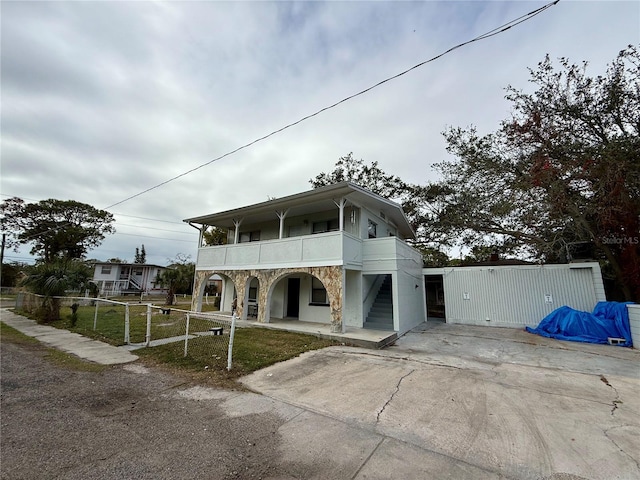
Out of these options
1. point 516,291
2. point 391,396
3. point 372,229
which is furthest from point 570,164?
point 391,396

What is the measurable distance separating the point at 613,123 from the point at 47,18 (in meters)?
18.8

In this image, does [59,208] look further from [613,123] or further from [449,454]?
[613,123]

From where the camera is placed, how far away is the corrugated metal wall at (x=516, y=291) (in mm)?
10891

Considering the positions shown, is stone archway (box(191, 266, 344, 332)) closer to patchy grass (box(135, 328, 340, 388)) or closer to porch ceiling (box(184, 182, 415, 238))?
patchy grass (box(135, 328, 340, 388))

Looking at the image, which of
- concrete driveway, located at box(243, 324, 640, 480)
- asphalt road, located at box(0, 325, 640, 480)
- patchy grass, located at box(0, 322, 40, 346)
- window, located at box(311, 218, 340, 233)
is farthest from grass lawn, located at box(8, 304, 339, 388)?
window, located at box(311, 218, 340, 233)

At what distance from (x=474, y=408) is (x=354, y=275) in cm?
728

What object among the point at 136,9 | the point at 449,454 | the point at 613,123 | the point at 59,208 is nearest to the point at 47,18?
the point at 136,9

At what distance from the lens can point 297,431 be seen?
3.31 metres

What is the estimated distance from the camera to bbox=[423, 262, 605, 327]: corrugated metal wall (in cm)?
1089

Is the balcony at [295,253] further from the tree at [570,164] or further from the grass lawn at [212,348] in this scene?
the tree at [570,164]

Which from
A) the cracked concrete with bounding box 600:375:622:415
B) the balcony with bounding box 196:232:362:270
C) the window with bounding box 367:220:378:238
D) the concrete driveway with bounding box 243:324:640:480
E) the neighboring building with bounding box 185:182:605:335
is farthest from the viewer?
the window with bounding box 367:220:378:238

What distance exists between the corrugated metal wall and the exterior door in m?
7.49

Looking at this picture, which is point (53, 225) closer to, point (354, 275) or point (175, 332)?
point (175, 332)

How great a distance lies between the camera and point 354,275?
1117 centimetres
